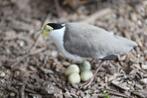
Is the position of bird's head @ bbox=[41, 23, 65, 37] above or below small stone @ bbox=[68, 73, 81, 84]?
above

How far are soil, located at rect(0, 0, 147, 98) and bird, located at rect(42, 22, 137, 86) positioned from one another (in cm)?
24

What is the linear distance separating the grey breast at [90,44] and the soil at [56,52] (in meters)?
0.26

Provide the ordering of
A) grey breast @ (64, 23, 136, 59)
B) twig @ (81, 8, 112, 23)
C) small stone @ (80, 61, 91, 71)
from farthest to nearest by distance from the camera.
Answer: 1. twig @ (81, 8, 112, 23)
2. small stone @ (80, 61, 91, 71)
3. grey breast @ (64, 23, 136, 59)

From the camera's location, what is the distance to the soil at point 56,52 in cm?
314

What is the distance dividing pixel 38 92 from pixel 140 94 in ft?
2.69

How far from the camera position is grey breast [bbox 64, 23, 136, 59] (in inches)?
122

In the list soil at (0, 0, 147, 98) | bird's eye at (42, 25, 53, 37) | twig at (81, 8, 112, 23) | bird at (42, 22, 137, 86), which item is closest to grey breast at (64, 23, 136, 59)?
bird at (42, 22, 137, 86)

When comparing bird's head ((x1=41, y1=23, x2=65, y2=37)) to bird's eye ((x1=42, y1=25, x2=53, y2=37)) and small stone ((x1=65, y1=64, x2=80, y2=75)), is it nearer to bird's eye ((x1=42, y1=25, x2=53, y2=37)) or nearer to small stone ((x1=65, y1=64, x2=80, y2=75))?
bird's eye ((x1=42, y1=25, x2=53, y2=37))

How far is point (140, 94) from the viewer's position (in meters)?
3.05

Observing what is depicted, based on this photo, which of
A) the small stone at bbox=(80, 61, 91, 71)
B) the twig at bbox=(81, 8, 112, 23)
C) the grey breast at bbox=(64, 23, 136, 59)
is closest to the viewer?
the grey breast at bbox=(64, 23, 136, 59)

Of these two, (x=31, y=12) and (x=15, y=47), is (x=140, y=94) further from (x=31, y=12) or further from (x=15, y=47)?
(x=31, y=12)

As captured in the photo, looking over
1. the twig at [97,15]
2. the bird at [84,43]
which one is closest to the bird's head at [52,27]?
the bird at [84,43]

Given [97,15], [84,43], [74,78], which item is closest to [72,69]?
[74,78]

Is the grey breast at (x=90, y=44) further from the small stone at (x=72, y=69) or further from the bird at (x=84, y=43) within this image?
the small stone at (x=72, y=69)
